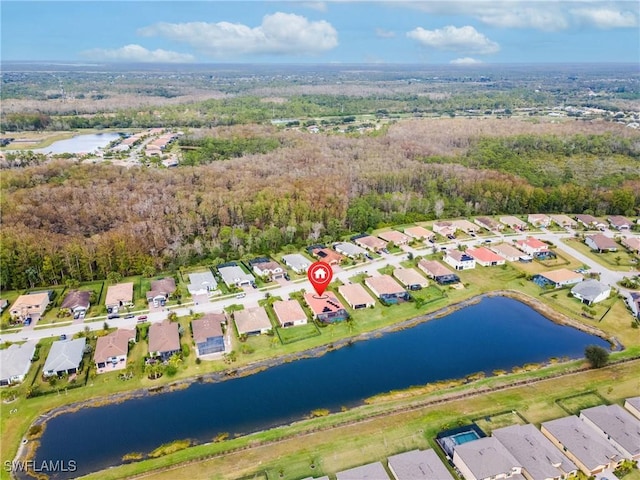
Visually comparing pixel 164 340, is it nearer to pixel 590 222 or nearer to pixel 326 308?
pixel 326 308

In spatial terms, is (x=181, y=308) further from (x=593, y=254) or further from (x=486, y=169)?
(x=486, y=169)

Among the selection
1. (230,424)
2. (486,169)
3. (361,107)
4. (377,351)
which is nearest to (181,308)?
(230,424)

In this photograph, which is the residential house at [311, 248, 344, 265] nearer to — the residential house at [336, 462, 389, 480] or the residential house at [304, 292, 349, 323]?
the residential house at [304, 292, 349, 323]

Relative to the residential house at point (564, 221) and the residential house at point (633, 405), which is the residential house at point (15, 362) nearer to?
the residential house at point (633, 405)

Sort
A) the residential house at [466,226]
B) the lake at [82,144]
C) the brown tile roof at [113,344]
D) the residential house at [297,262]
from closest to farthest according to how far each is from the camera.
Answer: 1. the brown tile roof at [113,344]
2. the residential house at [297,262]
3. the residential house at [466,226]
4. the lake at [82,144]

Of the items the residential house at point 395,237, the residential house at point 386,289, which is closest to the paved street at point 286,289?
the residential house at point 395,237
